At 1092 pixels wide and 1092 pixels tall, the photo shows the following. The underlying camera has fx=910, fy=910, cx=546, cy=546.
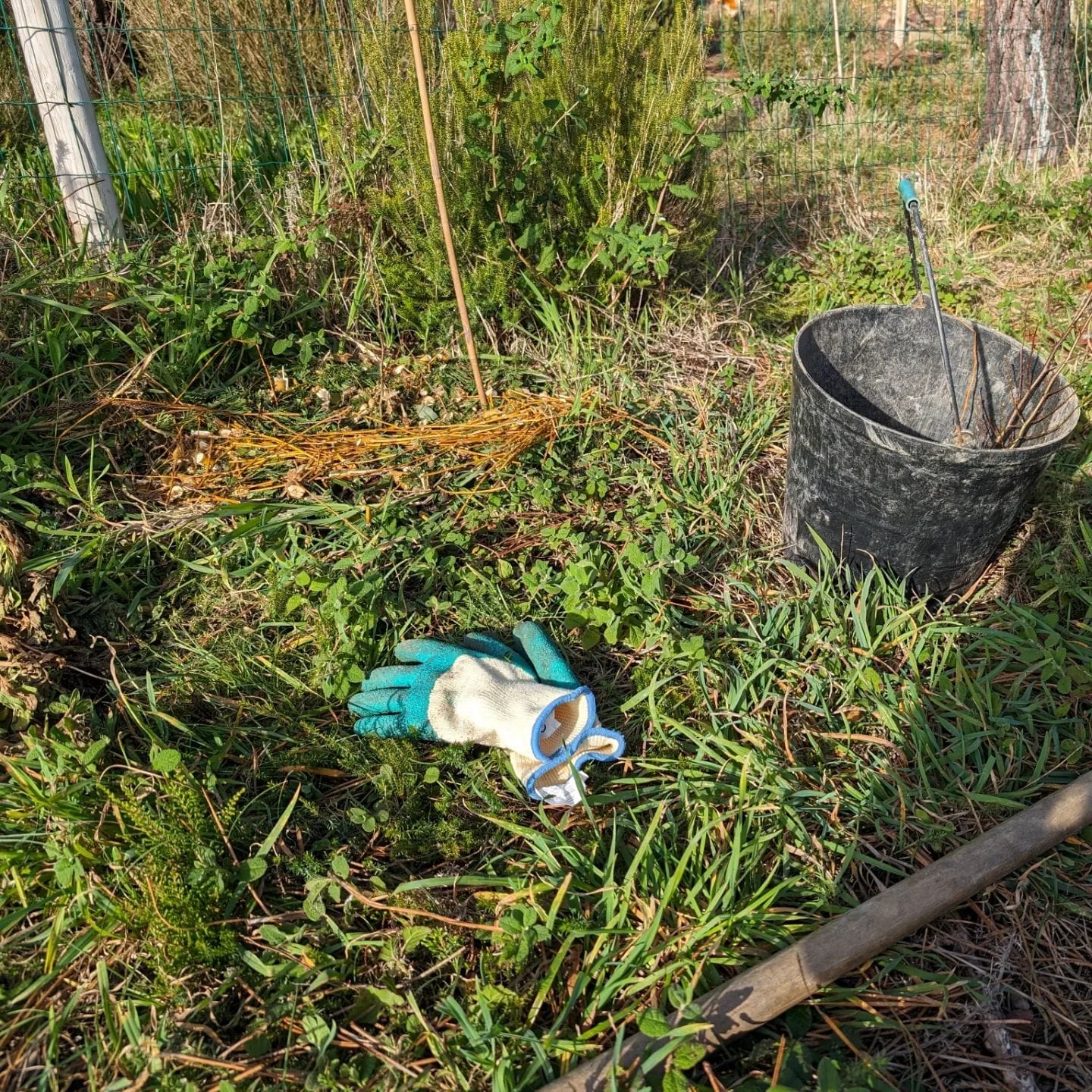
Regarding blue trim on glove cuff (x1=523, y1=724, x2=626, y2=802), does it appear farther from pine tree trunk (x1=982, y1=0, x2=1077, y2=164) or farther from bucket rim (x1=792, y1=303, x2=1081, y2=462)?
pine tree trunk (x1=982, y1=0, x2=1077, y2=164)

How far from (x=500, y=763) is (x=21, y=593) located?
1.30 metres

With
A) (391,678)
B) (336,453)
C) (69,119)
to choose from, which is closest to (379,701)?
(391,678)

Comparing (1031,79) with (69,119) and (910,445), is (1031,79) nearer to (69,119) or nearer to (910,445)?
(910,445)

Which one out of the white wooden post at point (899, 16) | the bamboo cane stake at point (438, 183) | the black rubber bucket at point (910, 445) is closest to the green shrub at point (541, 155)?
the bamboo cane stake at point (438, 183)

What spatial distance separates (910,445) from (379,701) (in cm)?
145

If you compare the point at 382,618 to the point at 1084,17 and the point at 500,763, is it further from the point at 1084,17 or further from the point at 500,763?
the point at 1084,17

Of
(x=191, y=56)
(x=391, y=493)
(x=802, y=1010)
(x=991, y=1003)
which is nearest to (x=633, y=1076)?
(x=802, y=1010)

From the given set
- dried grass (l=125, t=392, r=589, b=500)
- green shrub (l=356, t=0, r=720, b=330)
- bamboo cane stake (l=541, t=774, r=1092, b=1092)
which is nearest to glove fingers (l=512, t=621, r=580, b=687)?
dried grass (l=125, t=392, r=589, b=500)

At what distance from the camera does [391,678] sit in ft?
7.36

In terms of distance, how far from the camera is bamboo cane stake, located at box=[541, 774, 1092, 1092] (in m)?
1.56

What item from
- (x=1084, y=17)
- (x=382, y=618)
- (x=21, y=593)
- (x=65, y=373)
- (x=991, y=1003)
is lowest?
(x=991, y=1003)

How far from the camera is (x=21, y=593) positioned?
231 centimetres

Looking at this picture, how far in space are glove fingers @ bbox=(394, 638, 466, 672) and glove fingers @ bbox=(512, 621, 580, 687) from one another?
0.17 metres

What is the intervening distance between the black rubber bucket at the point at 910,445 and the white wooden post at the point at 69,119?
2.53 metres
